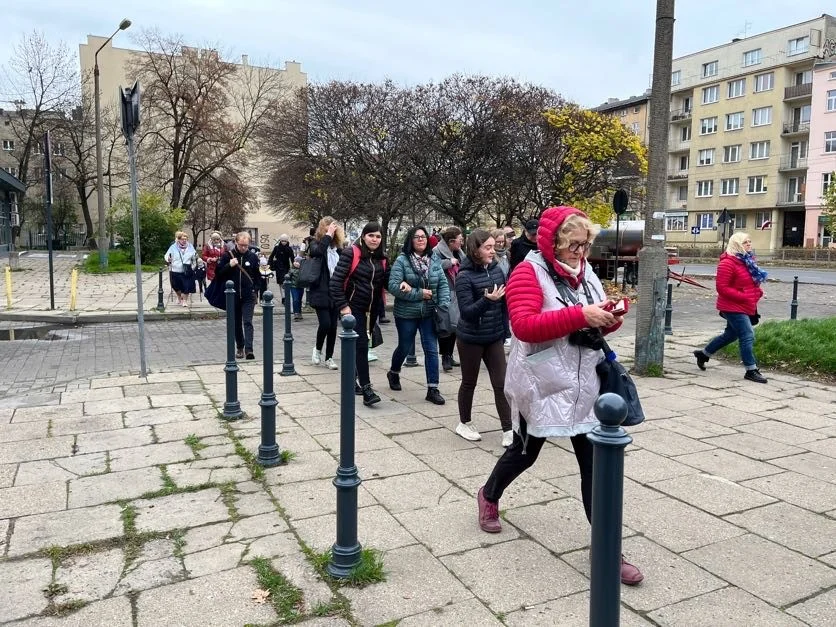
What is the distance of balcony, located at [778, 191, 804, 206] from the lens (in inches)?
2169

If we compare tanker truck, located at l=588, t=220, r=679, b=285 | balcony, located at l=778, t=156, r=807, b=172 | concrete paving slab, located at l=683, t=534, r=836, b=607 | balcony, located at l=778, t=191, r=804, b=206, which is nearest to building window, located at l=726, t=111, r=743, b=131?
balcony, located at l=778, t=156, r=807, b=172

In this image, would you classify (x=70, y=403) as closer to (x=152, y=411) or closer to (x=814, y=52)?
(x=152, y=411)

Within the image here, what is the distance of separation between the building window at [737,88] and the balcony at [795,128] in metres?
5.25

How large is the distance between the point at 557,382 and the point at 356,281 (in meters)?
3.92

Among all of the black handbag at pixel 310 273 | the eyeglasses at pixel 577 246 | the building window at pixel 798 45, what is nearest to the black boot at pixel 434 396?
the black handbag at pixel 310 273

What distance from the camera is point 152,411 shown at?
6.45m

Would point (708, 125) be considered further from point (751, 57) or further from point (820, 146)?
point (820, 146)

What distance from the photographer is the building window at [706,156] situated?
61.7 metres

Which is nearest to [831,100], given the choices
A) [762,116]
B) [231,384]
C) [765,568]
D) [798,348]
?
[762,116]

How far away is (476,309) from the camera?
5406mm

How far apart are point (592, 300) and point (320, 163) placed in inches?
892

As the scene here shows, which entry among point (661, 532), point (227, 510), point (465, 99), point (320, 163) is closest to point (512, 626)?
point (661, 532)

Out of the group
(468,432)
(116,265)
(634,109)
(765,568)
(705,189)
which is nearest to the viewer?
(765,568)

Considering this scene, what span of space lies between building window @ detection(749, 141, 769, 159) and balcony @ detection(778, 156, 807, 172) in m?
Answer: 1.52
